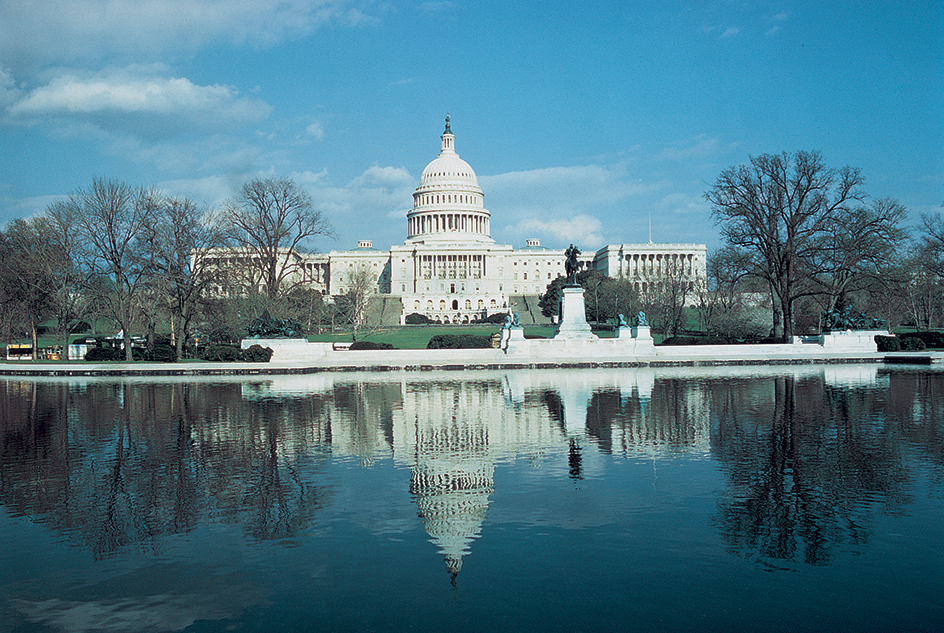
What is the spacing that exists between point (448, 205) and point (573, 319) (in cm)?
9876

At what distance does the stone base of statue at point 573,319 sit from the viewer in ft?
132

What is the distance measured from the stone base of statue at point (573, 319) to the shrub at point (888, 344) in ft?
48.8

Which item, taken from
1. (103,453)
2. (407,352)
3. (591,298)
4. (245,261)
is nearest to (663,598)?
(103,453)

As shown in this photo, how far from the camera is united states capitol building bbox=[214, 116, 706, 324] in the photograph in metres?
128

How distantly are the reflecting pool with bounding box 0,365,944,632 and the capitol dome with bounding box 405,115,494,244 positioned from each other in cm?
12225

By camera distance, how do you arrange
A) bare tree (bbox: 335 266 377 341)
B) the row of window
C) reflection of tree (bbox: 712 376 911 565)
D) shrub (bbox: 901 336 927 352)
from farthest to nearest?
1. the row of window
2. bare tree (bbox: 335 266 377 341)
3. shrub (bbox: 901 336 927 352)
4. reflection of tree (bbox: 712 376 911 565)

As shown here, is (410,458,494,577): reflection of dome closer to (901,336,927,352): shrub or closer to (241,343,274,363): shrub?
(241,343,274,363): shrub

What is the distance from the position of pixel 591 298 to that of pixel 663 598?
6465 cm

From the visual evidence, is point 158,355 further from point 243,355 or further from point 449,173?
point 449,173

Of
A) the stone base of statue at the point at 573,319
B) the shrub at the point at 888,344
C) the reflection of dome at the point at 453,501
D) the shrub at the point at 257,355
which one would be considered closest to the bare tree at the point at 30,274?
the shrub at the point at 257,355

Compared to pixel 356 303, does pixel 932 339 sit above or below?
below

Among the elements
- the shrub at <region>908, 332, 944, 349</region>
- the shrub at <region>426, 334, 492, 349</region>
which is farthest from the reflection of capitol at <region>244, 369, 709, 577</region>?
the shrub at <region>908, 332, 944, 349</region>

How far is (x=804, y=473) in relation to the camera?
10.4 m

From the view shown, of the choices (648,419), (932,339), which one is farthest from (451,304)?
(648,419)
